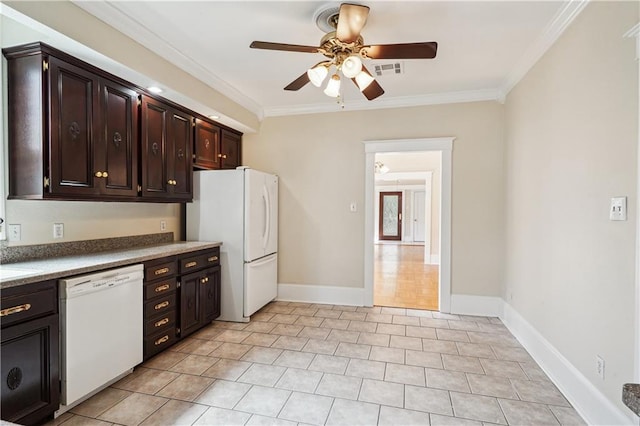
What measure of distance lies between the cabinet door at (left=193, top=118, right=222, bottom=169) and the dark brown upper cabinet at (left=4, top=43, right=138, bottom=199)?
1156mm

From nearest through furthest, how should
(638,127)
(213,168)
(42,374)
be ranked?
(638,127) < (42,374) < (213,168)

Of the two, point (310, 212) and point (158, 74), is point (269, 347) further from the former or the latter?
point (158, 74)

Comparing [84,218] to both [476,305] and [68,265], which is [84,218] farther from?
[476,305]

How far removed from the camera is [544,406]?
2100 millimetres

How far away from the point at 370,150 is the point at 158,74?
2.57 m

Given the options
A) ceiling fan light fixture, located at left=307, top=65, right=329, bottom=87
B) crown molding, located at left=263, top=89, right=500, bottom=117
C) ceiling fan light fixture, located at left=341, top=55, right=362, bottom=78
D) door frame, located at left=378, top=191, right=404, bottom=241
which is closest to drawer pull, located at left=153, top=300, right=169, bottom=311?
ceiling fan light fixture, located at left=307, top=65, right=329, bottom=87

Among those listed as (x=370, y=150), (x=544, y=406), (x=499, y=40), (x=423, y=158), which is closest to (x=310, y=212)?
(x=370, y=150)

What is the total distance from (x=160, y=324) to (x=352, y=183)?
9.06 feet

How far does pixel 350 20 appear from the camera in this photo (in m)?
1.88

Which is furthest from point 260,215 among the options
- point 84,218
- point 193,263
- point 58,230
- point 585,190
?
point 585,190

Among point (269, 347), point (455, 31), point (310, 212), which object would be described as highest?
point (455, 31)

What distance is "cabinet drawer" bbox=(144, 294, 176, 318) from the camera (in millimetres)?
2623

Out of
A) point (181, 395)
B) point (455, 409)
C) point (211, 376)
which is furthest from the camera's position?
point (211, 376)

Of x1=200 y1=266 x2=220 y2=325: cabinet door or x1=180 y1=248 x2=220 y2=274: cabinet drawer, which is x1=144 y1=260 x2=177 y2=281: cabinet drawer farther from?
x1=200 y1=266 x2=220 y2=325: cabinet door
